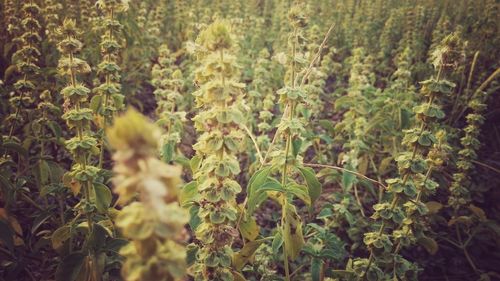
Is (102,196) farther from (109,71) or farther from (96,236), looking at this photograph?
(109,71)

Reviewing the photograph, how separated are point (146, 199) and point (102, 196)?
3.90 feet

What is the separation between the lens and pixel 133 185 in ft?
2.26

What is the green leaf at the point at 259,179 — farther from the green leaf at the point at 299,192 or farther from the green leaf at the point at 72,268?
the green leaf at the point at 72,268

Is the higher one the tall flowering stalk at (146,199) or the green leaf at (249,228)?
the tall flowering stalk at (146,199)

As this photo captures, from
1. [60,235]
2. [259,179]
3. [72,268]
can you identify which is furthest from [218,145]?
[60,235]

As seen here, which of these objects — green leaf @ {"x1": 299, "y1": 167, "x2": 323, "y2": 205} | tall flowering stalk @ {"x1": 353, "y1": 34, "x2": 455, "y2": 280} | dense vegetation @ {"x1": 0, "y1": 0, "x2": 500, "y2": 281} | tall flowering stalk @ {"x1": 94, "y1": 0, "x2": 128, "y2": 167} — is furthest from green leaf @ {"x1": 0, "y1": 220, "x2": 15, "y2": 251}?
tall flowering stalk @ {"x1": 353, "y1": 34, "x2": 455, "y2": 280}

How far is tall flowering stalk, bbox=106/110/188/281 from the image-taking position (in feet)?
2.12

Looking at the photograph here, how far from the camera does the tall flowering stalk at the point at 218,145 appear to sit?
1.22m

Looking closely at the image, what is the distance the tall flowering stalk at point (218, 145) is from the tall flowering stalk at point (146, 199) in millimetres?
535

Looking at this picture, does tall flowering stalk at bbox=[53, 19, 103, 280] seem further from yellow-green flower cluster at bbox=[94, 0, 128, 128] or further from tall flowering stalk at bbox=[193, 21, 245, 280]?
tall flowering stalk at bbox=[193, 21, 245, 280]

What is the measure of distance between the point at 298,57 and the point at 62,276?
60.2 inches

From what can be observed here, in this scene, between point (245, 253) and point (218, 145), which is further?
point (245, 253)

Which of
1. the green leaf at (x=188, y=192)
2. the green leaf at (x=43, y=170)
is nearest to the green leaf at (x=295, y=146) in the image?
the green leaf at (x=188, y=192)

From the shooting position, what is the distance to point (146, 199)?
2.16 feet
